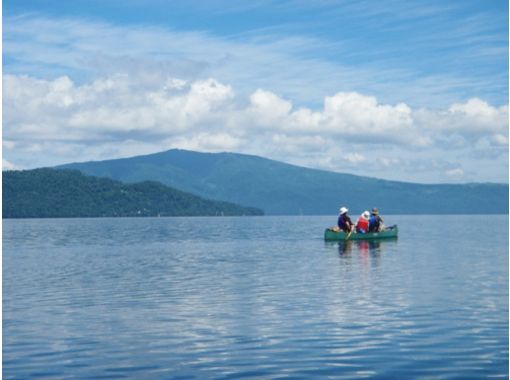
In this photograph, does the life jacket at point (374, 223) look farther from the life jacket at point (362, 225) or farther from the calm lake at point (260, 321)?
the calm lake at point (260, 321)

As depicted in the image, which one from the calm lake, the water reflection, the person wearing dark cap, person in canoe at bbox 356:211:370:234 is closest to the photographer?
the calm lake

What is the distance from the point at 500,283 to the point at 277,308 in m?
15.4

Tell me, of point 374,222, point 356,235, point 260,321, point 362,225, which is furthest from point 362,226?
point 260,321

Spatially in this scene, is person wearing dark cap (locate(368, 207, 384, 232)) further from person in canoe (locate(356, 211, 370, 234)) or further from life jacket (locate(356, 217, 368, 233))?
life jacket (locate(356, 217, 368, 233))

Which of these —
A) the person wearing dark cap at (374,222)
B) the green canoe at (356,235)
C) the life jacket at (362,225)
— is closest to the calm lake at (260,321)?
the green canoe at (356,235)

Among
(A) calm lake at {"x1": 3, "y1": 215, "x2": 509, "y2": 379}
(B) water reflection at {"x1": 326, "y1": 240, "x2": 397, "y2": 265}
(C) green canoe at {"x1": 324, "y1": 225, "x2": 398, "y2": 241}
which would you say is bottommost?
(A) calm lake at {"x1": 3, "y1": 215, "x2": 509, "y2": 379}

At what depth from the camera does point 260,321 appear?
95.4 feet

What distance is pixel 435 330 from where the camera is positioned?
26875mm

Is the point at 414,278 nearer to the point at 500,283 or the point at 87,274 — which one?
the point at 500,283

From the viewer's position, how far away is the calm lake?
21.8 m

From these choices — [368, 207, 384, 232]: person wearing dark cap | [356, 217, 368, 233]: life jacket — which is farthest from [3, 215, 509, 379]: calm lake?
[368, 207, 384, 232]: person wearing dark cap

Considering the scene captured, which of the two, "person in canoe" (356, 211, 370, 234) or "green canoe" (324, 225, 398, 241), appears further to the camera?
"person in canoe" (356, 211, 370, 234)

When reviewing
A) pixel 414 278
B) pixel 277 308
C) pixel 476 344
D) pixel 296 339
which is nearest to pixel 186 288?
pixel 277 308

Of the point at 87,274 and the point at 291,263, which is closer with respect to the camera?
the point at 87,274
